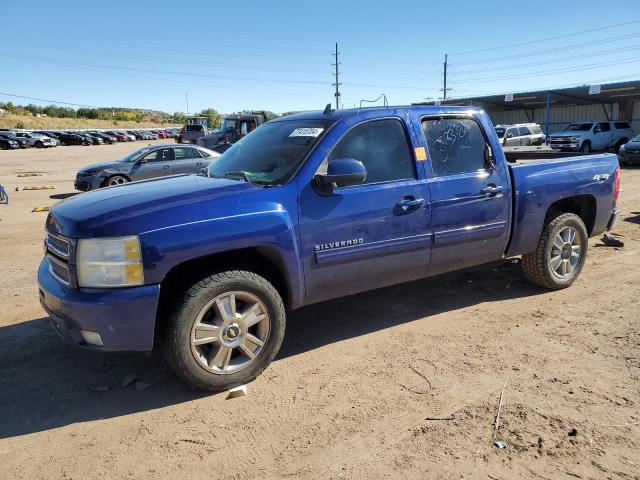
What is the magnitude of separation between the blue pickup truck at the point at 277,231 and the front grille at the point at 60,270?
2cm

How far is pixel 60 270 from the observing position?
10.7 ft

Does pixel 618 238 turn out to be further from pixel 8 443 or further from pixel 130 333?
pixel 8 443

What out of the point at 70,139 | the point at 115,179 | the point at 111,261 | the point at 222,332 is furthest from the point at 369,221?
the point at 70,139

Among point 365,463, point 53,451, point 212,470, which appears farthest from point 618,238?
point 53,451

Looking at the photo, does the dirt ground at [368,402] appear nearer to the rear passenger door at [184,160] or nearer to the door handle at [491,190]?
the door handle at [491,190]

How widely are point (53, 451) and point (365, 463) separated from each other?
5.75 ft

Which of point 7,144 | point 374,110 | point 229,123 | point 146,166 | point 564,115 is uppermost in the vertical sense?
point 564,115

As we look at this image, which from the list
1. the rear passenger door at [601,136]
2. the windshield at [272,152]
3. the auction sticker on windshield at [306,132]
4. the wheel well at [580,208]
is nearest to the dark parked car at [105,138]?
the rear passenger door at [601,136]

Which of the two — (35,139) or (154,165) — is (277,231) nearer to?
(154,165)

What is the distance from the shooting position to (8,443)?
9.32 ft

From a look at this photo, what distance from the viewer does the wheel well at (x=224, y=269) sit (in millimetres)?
3268

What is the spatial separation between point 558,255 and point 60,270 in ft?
15.2

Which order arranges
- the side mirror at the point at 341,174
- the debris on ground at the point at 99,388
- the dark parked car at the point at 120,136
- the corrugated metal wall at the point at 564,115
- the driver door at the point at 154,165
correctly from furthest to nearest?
the dark parked car at the point at 120,136, the corrugated metal wall at the point at 564,115, the driver door at the point at 154,165, the side mirror at the point at 341,174, the debris on ground at the point at 99,388

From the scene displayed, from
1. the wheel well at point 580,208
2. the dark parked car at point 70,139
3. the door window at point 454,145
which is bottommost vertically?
the wheel well at point 580,208
